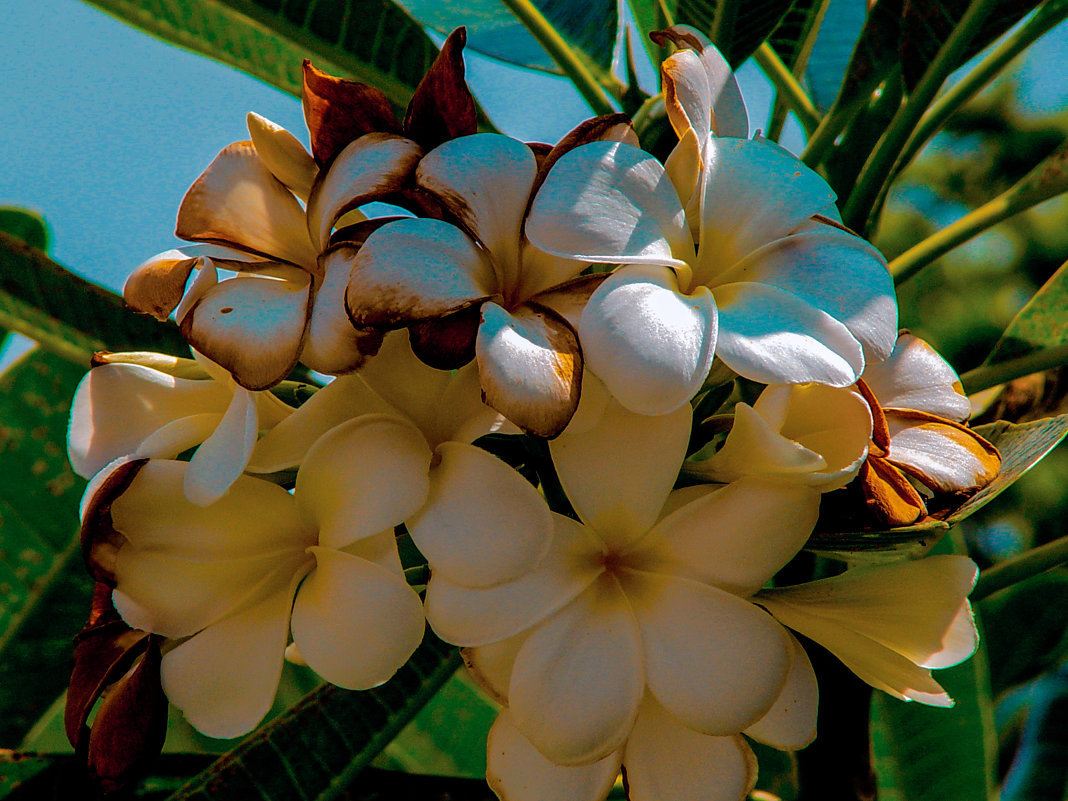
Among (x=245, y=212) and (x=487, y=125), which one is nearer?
(x=245, y=212)

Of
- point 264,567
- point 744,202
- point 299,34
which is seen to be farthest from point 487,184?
point 299,34

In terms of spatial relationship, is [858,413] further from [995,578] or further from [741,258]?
[995,578]

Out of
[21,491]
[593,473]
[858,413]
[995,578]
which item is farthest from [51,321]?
[995,578]

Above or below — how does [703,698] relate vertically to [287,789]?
above

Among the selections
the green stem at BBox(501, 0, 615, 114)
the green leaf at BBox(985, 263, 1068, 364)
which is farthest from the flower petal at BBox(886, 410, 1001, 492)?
the green stem at BBox(501, 0, 615, 114)

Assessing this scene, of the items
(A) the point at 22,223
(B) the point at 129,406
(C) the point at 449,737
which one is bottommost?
(C) the point at 449,737

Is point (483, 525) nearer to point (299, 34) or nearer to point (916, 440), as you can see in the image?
point (916, 440)
